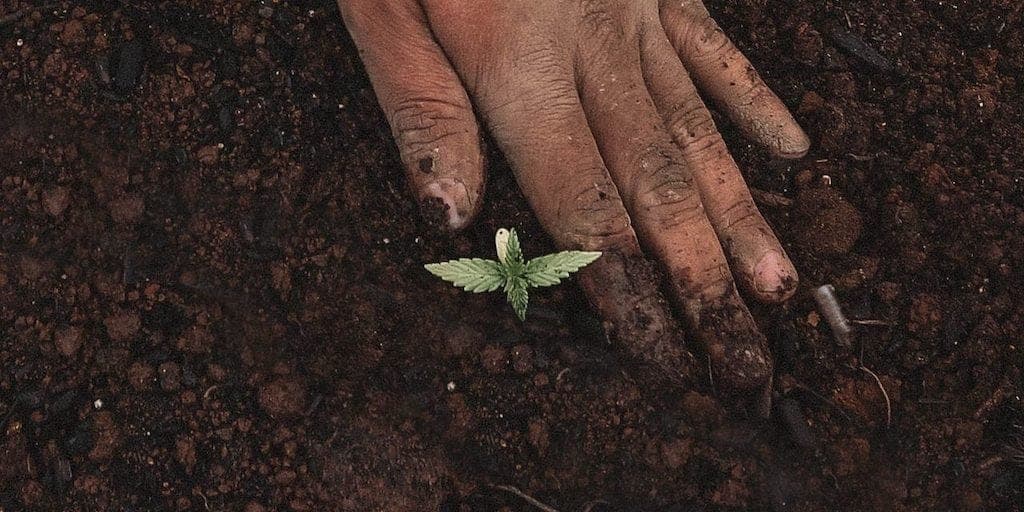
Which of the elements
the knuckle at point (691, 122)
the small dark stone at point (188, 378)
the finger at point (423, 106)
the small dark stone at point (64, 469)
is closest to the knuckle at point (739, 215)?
the knuckle at point (691, 122)

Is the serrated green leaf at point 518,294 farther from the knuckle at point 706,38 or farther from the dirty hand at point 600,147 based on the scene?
the knuckle at point 706,38

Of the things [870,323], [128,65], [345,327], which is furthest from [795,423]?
[128,65]

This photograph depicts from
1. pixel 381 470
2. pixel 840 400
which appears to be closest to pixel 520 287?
pixel 381 470

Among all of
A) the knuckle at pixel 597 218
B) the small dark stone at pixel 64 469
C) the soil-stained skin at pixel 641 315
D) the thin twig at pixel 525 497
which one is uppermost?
the knuckle at pixel 597 218

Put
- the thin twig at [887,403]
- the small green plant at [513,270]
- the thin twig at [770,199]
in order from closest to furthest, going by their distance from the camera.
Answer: the small green plant at [513,270] < the thin twig at [887,403] < the thin twig at [770,199]

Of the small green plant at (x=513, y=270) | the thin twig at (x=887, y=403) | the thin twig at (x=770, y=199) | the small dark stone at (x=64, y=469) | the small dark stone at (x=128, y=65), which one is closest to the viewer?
the small dark stone at (x=64, y=469)

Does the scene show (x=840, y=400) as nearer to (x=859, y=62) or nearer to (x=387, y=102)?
(x=859, y=62)

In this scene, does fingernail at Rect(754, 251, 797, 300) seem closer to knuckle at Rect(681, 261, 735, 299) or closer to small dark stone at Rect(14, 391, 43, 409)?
knuckle at Rect(681, 261, 735, 299)

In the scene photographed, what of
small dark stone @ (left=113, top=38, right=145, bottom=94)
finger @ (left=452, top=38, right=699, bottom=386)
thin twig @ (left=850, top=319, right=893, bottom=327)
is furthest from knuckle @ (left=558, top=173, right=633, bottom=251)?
small dark stone @ (left=113, top=38, right=145, bottom=94)
